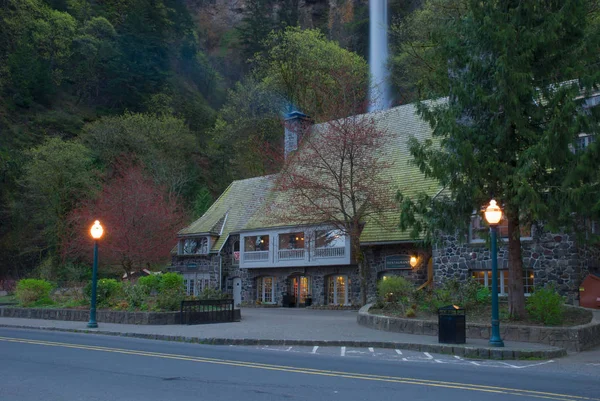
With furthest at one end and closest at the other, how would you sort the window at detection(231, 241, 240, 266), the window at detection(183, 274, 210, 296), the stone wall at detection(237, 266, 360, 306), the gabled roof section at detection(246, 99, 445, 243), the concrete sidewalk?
the window at detection(183, 274, 210, 296), the window at detection(231, 241, 240, 266), the stone wall at detection(237, 266, 360, 306), the gabled roof section at detection(246, 99, 445, 243), the concrete sidewalk

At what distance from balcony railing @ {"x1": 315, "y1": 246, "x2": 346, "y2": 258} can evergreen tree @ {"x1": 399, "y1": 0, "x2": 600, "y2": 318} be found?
13.0 metres

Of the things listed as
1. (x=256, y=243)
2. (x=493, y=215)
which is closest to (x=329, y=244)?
(x=256, y=243)

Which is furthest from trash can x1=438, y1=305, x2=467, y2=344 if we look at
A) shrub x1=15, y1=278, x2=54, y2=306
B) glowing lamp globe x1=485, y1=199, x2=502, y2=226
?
shrub x1=15, y1=278, x2=54, y2=306

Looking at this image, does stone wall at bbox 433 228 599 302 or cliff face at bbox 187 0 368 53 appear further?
cliff face at bbox 187 0 368 53

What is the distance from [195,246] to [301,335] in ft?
83.0

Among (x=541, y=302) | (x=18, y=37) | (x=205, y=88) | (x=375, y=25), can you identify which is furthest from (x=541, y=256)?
(x=205, y=88)

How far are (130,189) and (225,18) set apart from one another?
7879 cm

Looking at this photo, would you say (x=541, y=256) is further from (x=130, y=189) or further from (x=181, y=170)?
(x=181, y=170)

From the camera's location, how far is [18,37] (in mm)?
66000

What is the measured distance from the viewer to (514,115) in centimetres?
1656

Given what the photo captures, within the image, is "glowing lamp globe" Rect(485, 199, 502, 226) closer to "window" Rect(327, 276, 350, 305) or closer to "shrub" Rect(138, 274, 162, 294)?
"shrub" Rect(138, 274, 162, 294)

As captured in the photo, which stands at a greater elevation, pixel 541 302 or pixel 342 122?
pixel 342 122

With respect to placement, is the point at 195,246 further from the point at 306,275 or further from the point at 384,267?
the point at 384,267

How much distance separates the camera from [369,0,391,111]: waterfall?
174 feet
